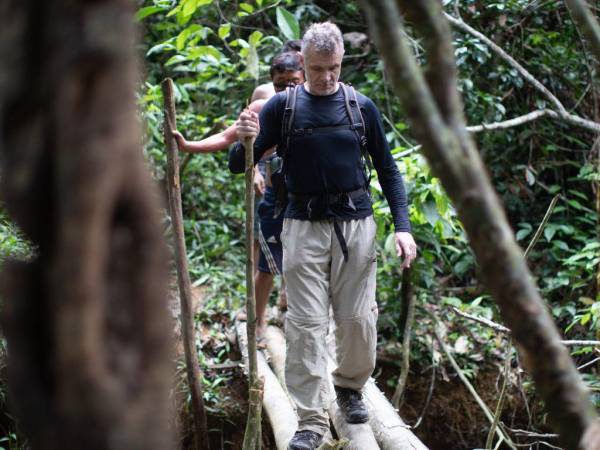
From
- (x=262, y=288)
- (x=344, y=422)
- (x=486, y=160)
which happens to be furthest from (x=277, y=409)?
(x=486, y=160)

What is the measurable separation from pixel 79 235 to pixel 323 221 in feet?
9.13

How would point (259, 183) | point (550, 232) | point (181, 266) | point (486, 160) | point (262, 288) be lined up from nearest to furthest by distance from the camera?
point (181, 266)
point (262, 288)
point (259, 183)
point (550, 232)
point (486, 160)

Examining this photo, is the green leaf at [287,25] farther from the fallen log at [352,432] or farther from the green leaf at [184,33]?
the fallen log at [352,432]

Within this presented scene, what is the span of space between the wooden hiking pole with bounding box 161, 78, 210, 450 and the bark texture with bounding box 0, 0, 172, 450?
2620 millimetres

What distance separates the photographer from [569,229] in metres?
6.53

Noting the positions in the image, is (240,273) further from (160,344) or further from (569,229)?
(160,344)

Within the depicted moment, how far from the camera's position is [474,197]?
1.10 meters

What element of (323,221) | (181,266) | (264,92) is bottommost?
(181,266)

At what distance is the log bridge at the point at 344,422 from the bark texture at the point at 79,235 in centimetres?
233

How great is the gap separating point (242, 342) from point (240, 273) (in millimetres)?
1359

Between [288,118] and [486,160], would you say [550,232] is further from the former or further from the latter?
[288,118]

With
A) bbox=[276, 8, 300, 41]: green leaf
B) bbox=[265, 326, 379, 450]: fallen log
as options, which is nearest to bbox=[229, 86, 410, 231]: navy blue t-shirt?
bbox=[265, 326, 379, 450]: fallen log

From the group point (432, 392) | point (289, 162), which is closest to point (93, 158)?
point (289, 162)

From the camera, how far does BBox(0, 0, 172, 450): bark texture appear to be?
86 cm
